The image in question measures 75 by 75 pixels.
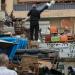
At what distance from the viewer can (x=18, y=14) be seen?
46.0 meters

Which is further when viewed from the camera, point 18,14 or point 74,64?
point 18,14

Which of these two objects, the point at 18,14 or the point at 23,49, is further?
the point at 18,14

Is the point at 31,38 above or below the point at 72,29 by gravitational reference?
above

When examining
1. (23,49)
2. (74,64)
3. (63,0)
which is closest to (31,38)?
(74,64)

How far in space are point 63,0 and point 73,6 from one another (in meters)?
1.28

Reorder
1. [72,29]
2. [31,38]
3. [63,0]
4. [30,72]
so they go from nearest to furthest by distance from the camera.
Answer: [30,72]
[31,38]
[72,29]
[63,0]

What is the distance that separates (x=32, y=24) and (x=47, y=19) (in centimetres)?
1996

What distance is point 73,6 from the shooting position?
4644cm

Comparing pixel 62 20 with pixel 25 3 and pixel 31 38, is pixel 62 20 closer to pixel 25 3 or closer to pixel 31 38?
pixel 25 3

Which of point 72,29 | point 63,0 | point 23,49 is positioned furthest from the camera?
point 63,0

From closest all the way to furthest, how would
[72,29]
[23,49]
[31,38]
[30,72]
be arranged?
[30,72], [23,49], [31,38], [72,29]

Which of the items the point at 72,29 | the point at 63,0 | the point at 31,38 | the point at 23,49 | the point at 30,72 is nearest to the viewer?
the point at 30,72

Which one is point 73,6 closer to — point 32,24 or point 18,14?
point 18,14

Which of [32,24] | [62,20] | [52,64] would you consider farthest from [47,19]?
[52,64]
